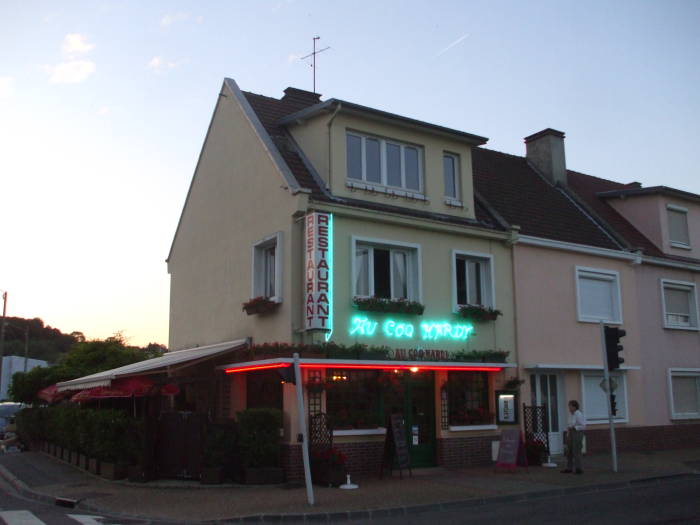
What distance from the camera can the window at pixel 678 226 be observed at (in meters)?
24.1

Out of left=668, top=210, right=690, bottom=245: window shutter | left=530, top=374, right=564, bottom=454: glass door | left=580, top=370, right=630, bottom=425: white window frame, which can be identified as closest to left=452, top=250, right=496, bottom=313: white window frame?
left=530, top=374, right=564, bottom=454: glass door

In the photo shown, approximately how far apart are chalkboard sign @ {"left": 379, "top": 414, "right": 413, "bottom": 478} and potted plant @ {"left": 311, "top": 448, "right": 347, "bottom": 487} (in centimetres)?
129

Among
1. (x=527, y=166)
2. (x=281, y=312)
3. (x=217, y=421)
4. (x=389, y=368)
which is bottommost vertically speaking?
(x=217, y=421)

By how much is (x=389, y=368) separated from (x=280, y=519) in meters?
5.80

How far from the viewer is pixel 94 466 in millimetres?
17266

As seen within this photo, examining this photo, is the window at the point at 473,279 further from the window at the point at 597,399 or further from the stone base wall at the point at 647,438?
the stone base wall at the point at 647,438

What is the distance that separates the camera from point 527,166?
26.2 metres

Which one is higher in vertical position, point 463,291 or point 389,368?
point 463,291

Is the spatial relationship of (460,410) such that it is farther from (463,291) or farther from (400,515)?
(400,515)

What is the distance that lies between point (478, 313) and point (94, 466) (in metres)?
9.83

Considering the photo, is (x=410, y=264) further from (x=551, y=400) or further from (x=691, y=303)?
(x=691, y=303)

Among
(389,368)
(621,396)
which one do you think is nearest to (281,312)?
(389,368)

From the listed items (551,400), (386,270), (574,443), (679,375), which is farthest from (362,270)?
(679,375)

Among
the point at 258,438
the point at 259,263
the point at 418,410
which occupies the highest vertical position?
the point at 259,263
